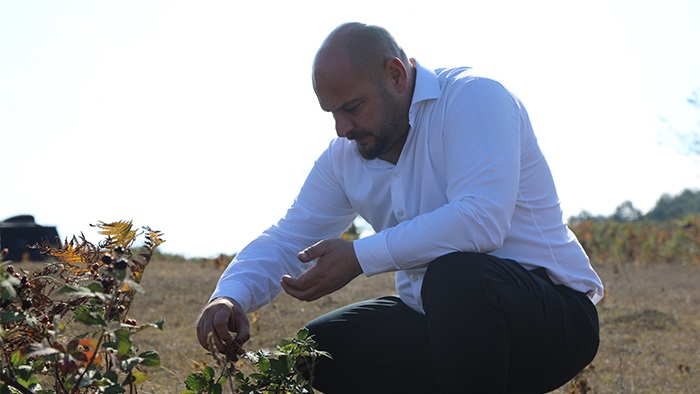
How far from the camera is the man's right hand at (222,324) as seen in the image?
9.01 ft

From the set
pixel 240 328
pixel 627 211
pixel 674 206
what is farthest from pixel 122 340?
pixel 674 206

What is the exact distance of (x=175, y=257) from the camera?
10.1 m

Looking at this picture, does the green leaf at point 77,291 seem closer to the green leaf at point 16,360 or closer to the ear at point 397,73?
the green leaf at point 16,360

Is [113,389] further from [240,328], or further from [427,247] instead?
[427,247]

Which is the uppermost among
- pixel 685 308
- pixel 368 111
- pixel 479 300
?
pixel 368 111

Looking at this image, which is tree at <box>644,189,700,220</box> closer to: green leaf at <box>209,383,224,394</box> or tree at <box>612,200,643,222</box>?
tree at <box>612,200,643,222</box>

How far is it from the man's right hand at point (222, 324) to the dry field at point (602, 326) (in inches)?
21.6

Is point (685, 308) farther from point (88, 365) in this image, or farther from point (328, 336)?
point (88, 365)

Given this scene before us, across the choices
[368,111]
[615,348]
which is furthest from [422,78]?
[615,348]

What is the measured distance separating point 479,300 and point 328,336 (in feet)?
2.58

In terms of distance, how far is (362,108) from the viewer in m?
2.89

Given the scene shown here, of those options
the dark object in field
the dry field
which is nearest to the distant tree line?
the dry field

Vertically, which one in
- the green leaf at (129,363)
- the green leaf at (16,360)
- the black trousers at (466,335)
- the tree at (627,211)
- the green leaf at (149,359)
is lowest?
the tree at (627,211)

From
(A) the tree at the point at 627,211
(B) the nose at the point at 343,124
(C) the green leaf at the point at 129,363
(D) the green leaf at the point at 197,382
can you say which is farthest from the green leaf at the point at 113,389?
(A) the tree at the point at 627,211
